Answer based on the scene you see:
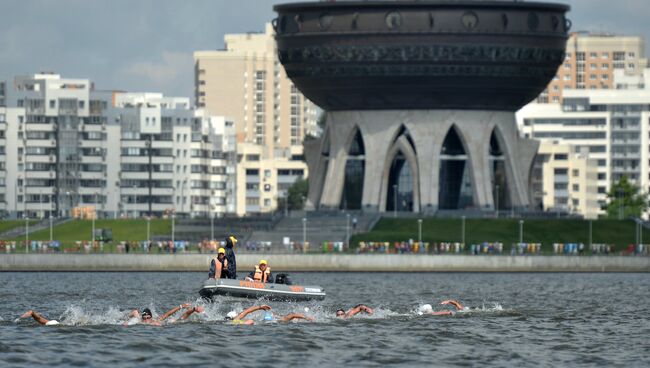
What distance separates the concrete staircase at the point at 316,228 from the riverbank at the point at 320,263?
38.6 ft

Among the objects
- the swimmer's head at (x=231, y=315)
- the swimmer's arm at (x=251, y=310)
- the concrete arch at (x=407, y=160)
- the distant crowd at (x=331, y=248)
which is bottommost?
the swimmer's head at (x=231, y=315)

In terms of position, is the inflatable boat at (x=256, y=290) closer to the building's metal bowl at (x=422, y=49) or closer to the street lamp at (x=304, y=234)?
the street lamp at (x=304, y=234)

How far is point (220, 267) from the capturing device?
286 ft

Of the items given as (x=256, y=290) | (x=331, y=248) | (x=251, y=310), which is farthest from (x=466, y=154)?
(x=251, y=310)

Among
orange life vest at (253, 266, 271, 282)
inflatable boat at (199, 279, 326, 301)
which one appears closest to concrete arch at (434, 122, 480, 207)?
inflatable boat at (199, 279, 326, 301)

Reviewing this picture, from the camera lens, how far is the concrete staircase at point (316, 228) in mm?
180625

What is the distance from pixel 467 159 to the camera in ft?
649

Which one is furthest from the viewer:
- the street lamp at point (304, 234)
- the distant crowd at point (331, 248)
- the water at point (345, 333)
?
the street lamp at point (304, 234)

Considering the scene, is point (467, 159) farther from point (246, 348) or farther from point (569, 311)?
point (246, 348)

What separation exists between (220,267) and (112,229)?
106 meters

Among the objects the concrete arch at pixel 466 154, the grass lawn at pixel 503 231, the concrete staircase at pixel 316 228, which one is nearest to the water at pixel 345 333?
the grass lawn at pixel 503 231

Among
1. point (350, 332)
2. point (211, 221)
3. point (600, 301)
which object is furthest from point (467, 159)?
point (350, 332)

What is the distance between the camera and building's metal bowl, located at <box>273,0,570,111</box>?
184 metres

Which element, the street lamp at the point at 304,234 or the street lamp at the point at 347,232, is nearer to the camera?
the street lamp at the point at 304,234
